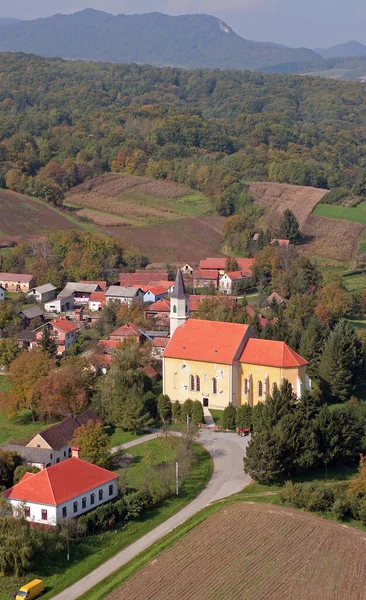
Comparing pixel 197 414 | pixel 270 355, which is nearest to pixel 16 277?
pixel 197 414

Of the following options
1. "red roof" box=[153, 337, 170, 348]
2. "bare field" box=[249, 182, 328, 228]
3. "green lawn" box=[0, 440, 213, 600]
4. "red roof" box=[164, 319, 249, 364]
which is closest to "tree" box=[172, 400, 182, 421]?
"red roof" box=[164, 319, 249, 364]

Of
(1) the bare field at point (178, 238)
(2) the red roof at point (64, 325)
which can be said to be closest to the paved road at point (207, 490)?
(2) the red roof at point (64, 325)

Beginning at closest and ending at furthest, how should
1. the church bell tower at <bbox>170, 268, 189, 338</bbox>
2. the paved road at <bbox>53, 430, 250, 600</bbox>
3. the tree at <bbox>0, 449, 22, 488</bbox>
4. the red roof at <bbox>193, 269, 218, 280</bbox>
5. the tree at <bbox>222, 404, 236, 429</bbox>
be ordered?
the paved road at <bbox>53, 430, 250, 600</bbox> → the tree at <bbox>0, 449, 22, 488</bbox> → the tree at <bbox>222, 404, 236, 429</bbox> → the church bell tower at <bbox>170, 268, 189, 338</bbox> → the red roof at <bbox>193, 269, 218, 280</bbox>

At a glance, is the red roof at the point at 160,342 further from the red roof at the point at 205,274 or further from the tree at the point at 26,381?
the red roof at the point at 205,274

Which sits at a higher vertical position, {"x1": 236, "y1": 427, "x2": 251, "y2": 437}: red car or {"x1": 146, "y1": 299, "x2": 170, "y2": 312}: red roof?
{"x1": 146, "y1": 299, "x2": 170, "y2": 312}: red roof

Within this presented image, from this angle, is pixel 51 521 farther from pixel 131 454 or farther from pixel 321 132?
pixel 321 132

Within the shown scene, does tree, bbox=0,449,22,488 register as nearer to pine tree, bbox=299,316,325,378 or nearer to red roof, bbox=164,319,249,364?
red roof, bbox=164,319,249,364
